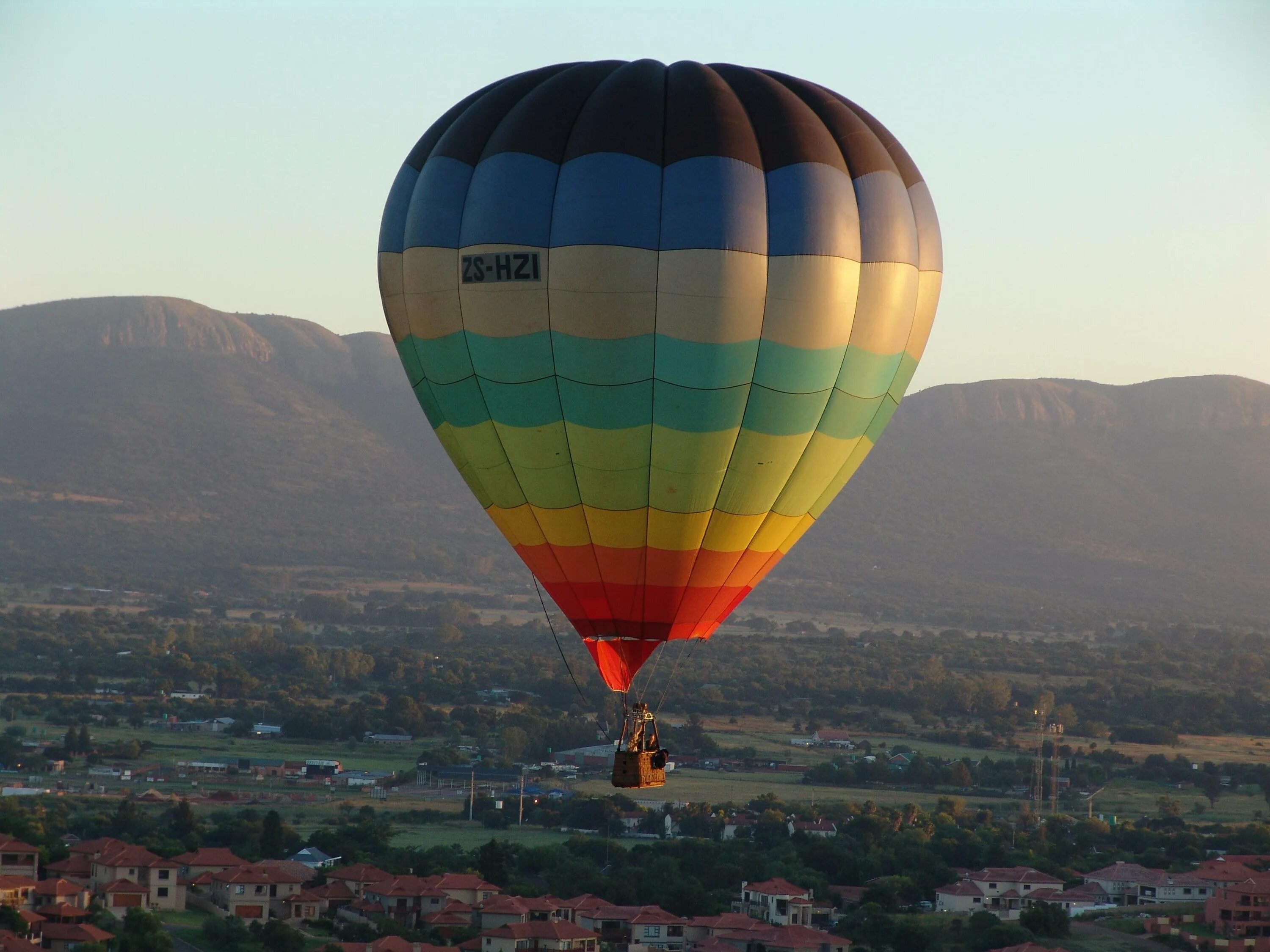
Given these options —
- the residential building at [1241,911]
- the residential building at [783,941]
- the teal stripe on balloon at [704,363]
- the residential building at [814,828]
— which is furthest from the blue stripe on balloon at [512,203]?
the residential building at [814,828]

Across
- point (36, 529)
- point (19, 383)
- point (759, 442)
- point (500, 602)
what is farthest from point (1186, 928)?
point (19, 383)

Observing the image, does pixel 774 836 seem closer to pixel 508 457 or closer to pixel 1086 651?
pixel 508 457

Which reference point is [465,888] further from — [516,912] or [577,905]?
[516,912]

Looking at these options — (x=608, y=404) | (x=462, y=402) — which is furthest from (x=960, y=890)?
(x=608, y=404)

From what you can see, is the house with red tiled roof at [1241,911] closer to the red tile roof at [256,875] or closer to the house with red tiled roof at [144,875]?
the red tile roof at [256,875]

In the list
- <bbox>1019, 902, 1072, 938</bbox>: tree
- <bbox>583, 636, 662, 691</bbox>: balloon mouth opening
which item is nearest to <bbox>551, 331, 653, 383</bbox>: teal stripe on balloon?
<bbox>583, 636, 662, 691</bbox>: balloon mouth opening

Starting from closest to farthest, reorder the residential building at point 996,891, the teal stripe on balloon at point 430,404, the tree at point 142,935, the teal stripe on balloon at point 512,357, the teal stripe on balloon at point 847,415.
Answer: the teal stripe on balloon at point 512,357, the teal stripe on balloon at point 847,415, the teal stripe on balloon at point 430,404, the tree at point 142,935, the residential building at point 996,891
